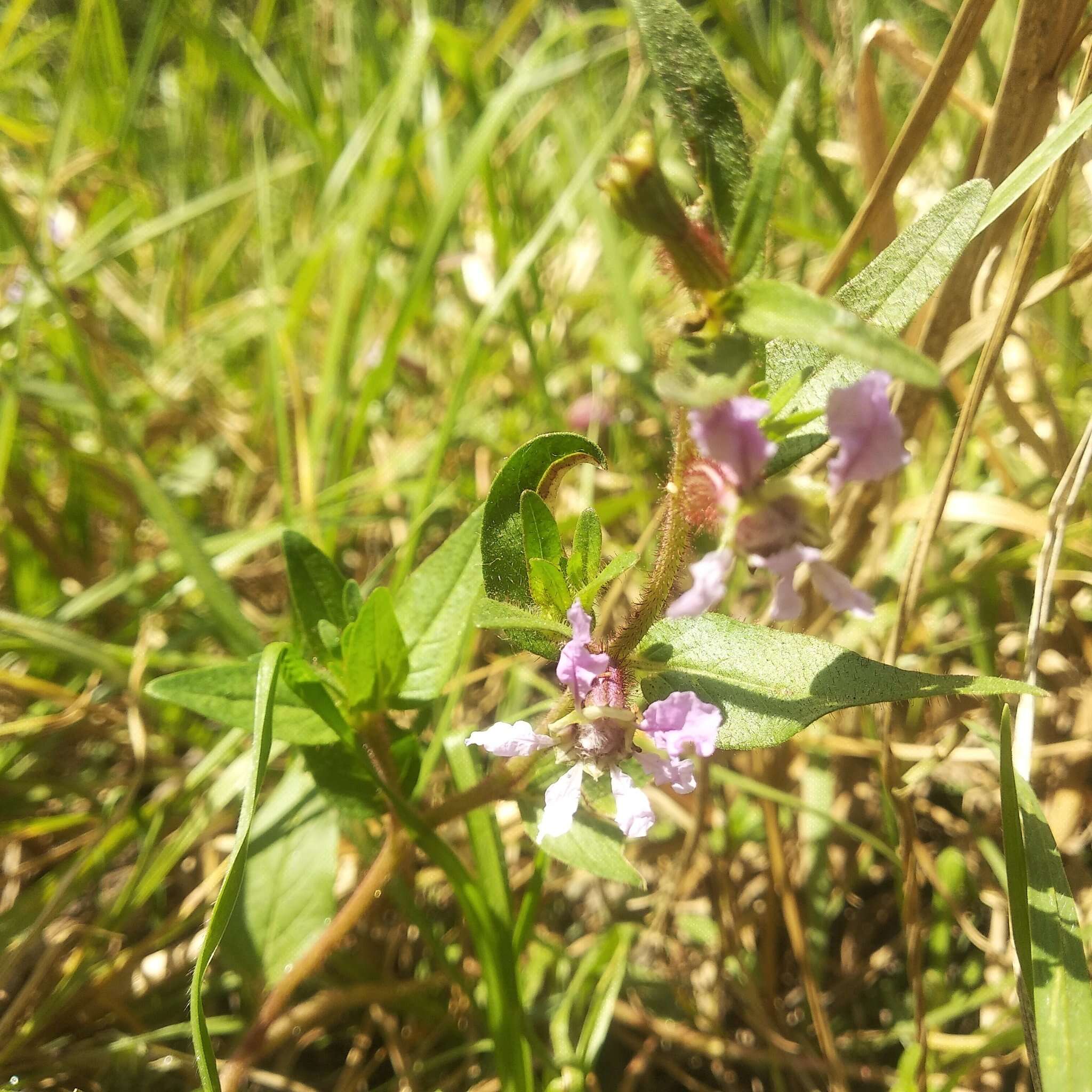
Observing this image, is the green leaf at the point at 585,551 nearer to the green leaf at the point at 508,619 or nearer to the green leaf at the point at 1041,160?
the green leaf at the point at 508,619

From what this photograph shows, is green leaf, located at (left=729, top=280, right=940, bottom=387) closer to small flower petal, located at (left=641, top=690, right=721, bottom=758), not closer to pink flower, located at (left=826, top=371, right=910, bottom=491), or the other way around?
pink flower, located at (left=826, top=371, right=910, bottom=491)

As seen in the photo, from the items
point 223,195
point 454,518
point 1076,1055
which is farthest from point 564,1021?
point 223,195

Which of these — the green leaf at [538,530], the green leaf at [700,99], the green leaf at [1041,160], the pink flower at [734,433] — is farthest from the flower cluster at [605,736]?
the green leaf at [1041,160]

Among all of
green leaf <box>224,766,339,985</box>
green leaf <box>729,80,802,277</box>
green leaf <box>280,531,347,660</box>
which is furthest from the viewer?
green leaf <box>224,766,339,985</box>

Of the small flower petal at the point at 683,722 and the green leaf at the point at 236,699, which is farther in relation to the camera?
the green leaf at the point at 236,699

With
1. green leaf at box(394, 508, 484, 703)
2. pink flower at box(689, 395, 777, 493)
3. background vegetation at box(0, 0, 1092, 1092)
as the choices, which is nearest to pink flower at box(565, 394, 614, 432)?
background vegetation at box(0, 0, 1092, 1092)

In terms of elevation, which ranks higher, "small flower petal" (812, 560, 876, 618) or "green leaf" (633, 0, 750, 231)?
"green leaf" (633, 0, 750, 231)

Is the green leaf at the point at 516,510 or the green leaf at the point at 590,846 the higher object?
the green leaf at the point at 516,510
